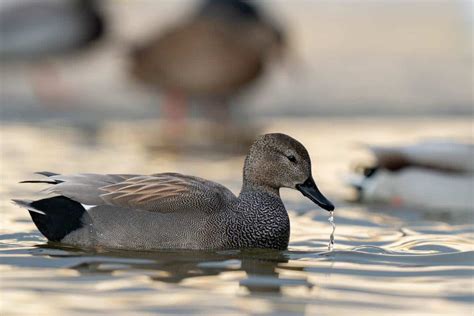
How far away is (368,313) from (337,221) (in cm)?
305

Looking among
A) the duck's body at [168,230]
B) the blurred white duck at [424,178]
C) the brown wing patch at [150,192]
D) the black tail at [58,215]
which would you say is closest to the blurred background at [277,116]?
the blurred white duck at [424,178]

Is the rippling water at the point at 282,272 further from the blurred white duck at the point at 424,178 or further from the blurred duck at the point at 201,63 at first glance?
the blurred duck at the point at 201,63

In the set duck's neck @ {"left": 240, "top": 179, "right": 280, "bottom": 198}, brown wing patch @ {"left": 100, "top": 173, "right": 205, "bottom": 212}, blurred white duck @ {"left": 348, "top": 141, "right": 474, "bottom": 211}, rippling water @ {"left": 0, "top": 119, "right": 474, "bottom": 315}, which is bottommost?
rippling water @ {"left": 0, "top": 119, "right": 474, "bottom": 315}

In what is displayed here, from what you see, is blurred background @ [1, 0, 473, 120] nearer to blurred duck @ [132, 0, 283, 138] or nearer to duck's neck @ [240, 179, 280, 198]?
blurred duck @ [132, 0, 283, 138]

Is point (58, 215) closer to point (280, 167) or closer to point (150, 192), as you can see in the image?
A: point (150, 192)

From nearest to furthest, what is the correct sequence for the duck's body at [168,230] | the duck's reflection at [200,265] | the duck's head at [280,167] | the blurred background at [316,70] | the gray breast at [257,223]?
the duck's reflection at [200,265], the duck's body at [168,230], the gray breast at [257,223], the duck's head at [280,167], the blurred background at [316,70]

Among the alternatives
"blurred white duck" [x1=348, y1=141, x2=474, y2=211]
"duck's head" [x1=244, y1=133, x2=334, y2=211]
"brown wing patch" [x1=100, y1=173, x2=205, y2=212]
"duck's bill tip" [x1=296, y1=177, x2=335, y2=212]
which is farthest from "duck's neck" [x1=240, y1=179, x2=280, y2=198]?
"blurred white duck" [x1=348, y1=141, x2=474, y2=211]

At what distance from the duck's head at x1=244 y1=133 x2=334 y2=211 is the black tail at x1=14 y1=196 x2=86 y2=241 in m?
1.02

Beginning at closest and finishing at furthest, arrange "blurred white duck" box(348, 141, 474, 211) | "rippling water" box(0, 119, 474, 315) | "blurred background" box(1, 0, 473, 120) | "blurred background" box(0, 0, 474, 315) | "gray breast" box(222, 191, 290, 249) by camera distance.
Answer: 1. "rippling water" box(0, 119, 474, 315)
2. "blurred background" box(0, 0, 474, 315)
3. "gray breast" box(222, 191, 290, 249)
4. "blurred white duck" box(348, 141, 474, 211)
5. "blurred background" box(1, 0, 473, 120)

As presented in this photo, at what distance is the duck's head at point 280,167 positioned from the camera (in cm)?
691

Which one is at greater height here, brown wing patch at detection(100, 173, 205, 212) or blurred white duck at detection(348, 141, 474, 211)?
blurred white duck at detection(348, 141, 474, 211)

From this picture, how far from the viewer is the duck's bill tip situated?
6.80 meters

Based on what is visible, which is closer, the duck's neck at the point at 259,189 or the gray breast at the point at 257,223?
the gray breast at the point at 257,223

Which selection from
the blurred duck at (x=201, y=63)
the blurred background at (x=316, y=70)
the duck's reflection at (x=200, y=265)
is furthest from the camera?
the blurred background at (x=316, y=70)
